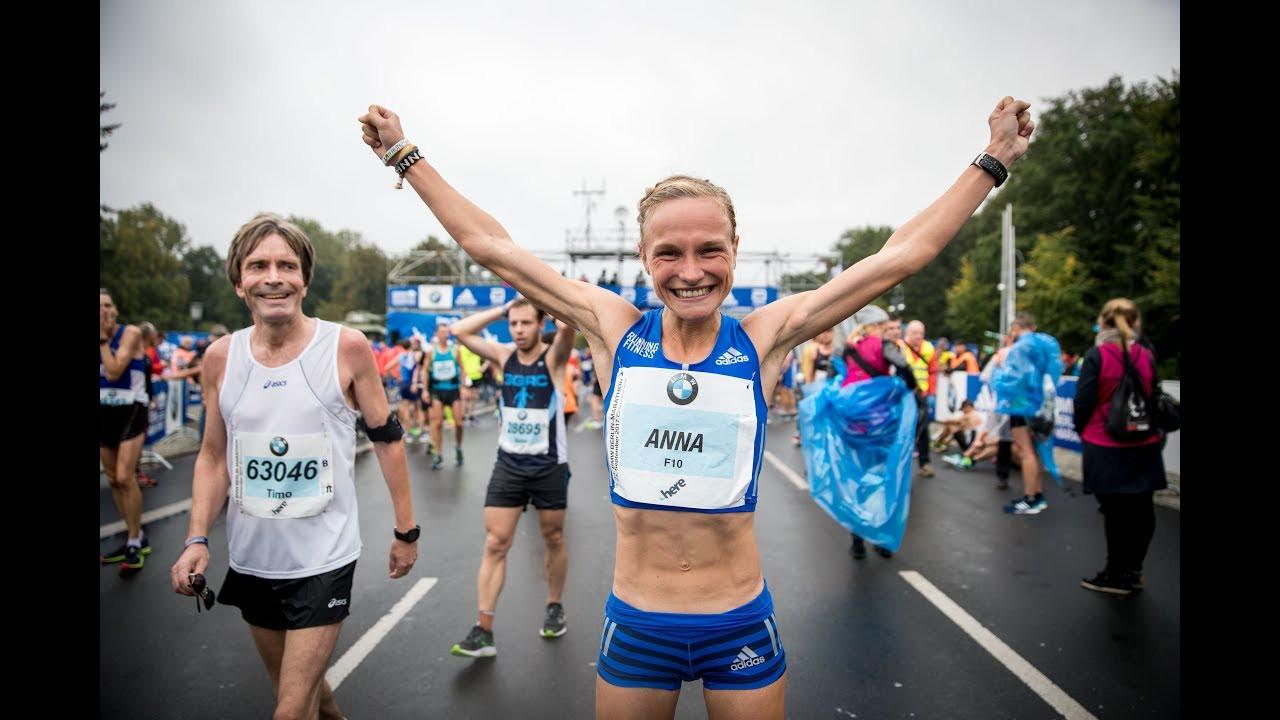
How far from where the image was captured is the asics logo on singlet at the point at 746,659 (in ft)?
5.72

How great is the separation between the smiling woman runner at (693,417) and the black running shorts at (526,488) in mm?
2367

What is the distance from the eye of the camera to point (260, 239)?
7.73ft

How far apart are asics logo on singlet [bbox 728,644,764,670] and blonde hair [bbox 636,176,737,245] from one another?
114cm

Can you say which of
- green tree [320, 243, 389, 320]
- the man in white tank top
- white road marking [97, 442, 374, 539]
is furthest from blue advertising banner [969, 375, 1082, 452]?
green tree [320, 243, 389, 320]

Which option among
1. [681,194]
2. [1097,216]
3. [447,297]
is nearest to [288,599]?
[681,194]

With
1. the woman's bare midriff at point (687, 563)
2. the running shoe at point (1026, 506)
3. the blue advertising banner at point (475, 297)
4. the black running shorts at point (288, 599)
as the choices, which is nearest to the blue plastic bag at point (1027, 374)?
the running shoe at point (1026, 506)

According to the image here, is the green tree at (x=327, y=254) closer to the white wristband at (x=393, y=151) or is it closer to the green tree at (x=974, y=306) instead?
the green tree at (x=974, y=306)
